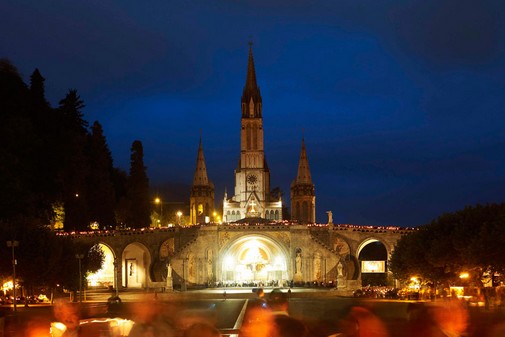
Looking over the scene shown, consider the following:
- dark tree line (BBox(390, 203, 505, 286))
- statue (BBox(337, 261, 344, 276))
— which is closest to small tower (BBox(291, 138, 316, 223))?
statue (BBox(337, 261, 344, 276))

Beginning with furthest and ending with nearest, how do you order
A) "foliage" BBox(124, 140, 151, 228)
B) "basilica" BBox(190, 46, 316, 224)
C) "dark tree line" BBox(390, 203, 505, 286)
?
1. "basilica" BBox(190, 46, 316, 224)
2. "foliage" BBox(124, 140, 151, 228)
3. "dark tree line" BBox(390, 203, 505, 286)

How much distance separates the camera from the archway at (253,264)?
78.4 meters

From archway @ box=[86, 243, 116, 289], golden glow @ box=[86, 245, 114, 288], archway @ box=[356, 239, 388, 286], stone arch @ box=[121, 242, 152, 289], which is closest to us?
archway @ box=[86, 243, 116, 289]

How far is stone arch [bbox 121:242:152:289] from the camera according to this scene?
82500mm

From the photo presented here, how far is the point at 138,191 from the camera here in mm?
98875

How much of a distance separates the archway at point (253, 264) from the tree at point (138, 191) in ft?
65.9

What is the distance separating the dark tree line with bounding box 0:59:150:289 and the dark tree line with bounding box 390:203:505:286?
24.7 metres

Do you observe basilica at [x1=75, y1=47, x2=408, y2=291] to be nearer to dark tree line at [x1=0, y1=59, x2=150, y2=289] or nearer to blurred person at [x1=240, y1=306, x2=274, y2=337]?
dark tree line at [x1=0, y1=59, x2=150, y2=289]

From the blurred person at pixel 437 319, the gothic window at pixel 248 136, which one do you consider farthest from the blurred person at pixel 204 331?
the gothic window at pixel 248 136

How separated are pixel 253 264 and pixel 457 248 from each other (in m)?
32.4

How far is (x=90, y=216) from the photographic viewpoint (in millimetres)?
89125

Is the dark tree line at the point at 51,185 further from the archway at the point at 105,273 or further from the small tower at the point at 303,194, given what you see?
the small tower at the point at 303,194

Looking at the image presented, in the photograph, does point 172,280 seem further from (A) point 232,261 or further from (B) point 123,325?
(B) point 123,325

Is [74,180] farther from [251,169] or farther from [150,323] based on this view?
[150,323]
